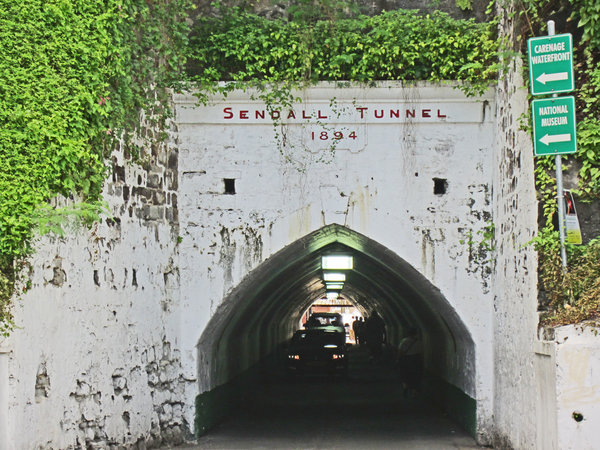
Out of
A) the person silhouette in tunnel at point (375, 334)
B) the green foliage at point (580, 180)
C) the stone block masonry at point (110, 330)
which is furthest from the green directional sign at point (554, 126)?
the person silhouette in tunnel at point (375, 334)

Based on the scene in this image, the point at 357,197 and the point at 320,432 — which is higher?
the point at 357,197

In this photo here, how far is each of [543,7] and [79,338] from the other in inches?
236

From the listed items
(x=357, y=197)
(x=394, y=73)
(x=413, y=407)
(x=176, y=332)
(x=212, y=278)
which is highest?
(x=394, y=73)

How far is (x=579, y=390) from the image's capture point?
760cm

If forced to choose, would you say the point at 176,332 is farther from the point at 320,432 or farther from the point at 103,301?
Result: the point at 320,432

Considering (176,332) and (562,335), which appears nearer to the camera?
(562,335)

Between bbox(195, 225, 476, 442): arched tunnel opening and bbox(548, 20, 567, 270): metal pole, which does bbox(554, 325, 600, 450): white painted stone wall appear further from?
bbox(195, 225, 476, 442): arched tunnel opening

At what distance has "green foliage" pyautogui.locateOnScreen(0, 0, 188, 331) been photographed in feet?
25.6

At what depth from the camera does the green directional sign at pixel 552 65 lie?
27.4 ft

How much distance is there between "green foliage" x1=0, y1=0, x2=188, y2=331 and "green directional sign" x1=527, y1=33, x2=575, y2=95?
429 cm

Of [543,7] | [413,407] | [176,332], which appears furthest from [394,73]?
[413,407]

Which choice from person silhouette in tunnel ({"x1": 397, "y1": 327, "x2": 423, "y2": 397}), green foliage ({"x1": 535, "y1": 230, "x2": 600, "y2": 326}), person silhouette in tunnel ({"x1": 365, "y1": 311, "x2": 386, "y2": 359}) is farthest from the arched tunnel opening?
person silhouette in tunnel ({"x1": 365, "y1": 311, "x2": 386, "y2": 359})

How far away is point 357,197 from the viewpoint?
452 inches

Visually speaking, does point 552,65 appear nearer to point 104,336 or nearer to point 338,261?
point 104,336
